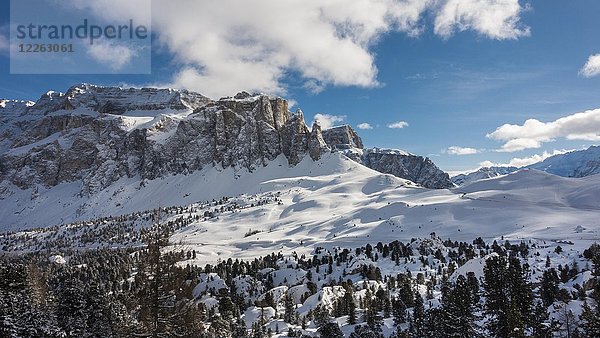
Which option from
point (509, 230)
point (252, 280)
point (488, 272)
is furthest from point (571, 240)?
point (488, 272)

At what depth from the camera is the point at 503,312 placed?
42.3 metres

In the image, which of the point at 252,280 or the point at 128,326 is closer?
the point at 128,326

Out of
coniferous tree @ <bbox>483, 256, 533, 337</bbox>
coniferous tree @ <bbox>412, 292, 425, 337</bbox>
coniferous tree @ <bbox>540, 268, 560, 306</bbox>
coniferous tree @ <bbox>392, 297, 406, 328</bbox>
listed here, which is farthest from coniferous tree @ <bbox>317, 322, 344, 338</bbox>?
coniferous tree @ <bbox>540, 268, 560, 306</bbox>

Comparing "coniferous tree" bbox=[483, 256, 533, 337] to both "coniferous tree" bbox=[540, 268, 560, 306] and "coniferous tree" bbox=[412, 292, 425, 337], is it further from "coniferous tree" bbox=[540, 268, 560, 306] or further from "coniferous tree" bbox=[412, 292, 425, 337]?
"coniferous tree" bbox=[540, 268, 560, 306]

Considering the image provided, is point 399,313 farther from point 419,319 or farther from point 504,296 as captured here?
point 504,296

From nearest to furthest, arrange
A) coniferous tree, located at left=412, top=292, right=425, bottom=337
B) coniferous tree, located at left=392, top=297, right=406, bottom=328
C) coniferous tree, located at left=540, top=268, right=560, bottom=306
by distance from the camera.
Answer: coniferous tree, located at left=412, top=292, right=425, bottom=337
coniferous tree, located at left=540, top=268, right=560, bottom=306
coniferous tree, located at left=392, top=297, right=406, bottom=328

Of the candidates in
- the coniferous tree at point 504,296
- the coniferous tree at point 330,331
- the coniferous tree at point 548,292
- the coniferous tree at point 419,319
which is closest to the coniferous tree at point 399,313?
the coniferous tree at point 419,319

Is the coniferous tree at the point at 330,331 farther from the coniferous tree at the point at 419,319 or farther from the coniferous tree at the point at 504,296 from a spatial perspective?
the coniferous tree at the point at 504,296

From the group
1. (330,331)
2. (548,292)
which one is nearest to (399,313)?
(330,331)

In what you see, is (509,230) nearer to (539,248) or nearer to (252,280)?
(539,248)

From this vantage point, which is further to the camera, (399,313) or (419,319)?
(399,313)

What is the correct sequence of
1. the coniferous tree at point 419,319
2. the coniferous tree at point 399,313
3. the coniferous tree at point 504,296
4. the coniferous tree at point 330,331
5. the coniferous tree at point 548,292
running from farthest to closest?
1. the coniferous tree at point 399,313
2. the coniferous tree at point 548,292
3. the coniferous tree at point 330,331
4. the coniferous tree at point 419,319
5. the coniferous tree at point 504,296

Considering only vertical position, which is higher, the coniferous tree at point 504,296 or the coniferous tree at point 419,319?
the coniferous tree at point 504,296

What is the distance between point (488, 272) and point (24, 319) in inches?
2166
